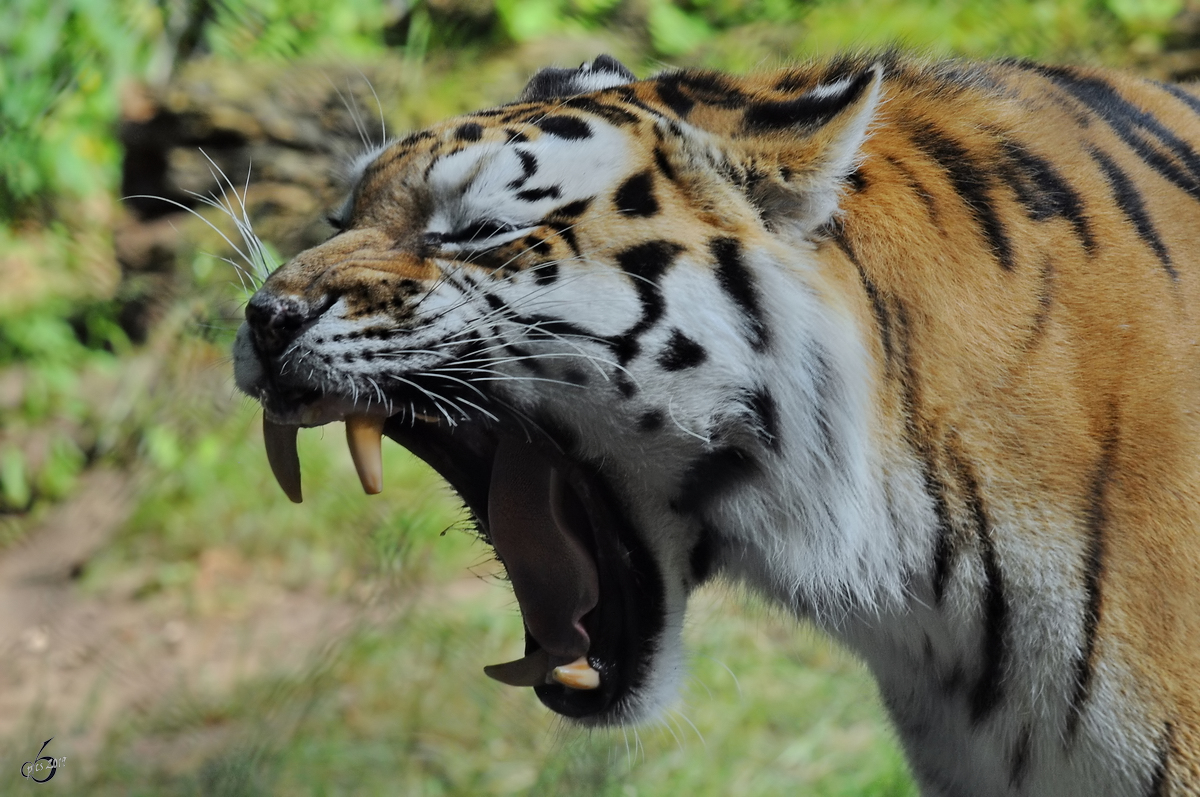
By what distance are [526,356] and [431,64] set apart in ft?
9.54

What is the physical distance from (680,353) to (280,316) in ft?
1.37

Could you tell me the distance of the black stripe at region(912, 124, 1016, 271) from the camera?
1.28 metres

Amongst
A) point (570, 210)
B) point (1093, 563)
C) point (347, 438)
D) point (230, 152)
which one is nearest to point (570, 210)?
point (570, 210)

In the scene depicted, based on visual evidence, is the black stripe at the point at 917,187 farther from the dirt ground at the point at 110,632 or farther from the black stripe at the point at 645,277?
the dirt ground at the point at 110,632

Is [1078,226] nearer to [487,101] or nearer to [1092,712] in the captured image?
[1092,712]

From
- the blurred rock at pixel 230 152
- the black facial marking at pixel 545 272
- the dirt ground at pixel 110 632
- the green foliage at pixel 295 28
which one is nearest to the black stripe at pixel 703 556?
the black facial marking at pixel 545 272

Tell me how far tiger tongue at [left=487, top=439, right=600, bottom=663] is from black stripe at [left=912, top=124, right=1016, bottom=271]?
58 centimetres

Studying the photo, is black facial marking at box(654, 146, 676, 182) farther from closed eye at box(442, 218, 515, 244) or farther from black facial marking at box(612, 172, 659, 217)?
closed eye at box(442, 218, 515, 244)

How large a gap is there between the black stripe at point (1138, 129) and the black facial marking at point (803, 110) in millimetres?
460

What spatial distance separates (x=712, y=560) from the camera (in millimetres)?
1359

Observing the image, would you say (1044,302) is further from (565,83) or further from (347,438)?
(347,438)

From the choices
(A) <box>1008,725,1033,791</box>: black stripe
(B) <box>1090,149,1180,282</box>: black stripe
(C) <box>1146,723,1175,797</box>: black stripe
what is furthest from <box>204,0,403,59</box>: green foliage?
(C) <box>1146,723,1175,797</box>: black stripe

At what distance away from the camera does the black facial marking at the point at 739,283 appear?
1.19m

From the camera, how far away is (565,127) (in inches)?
49.5
